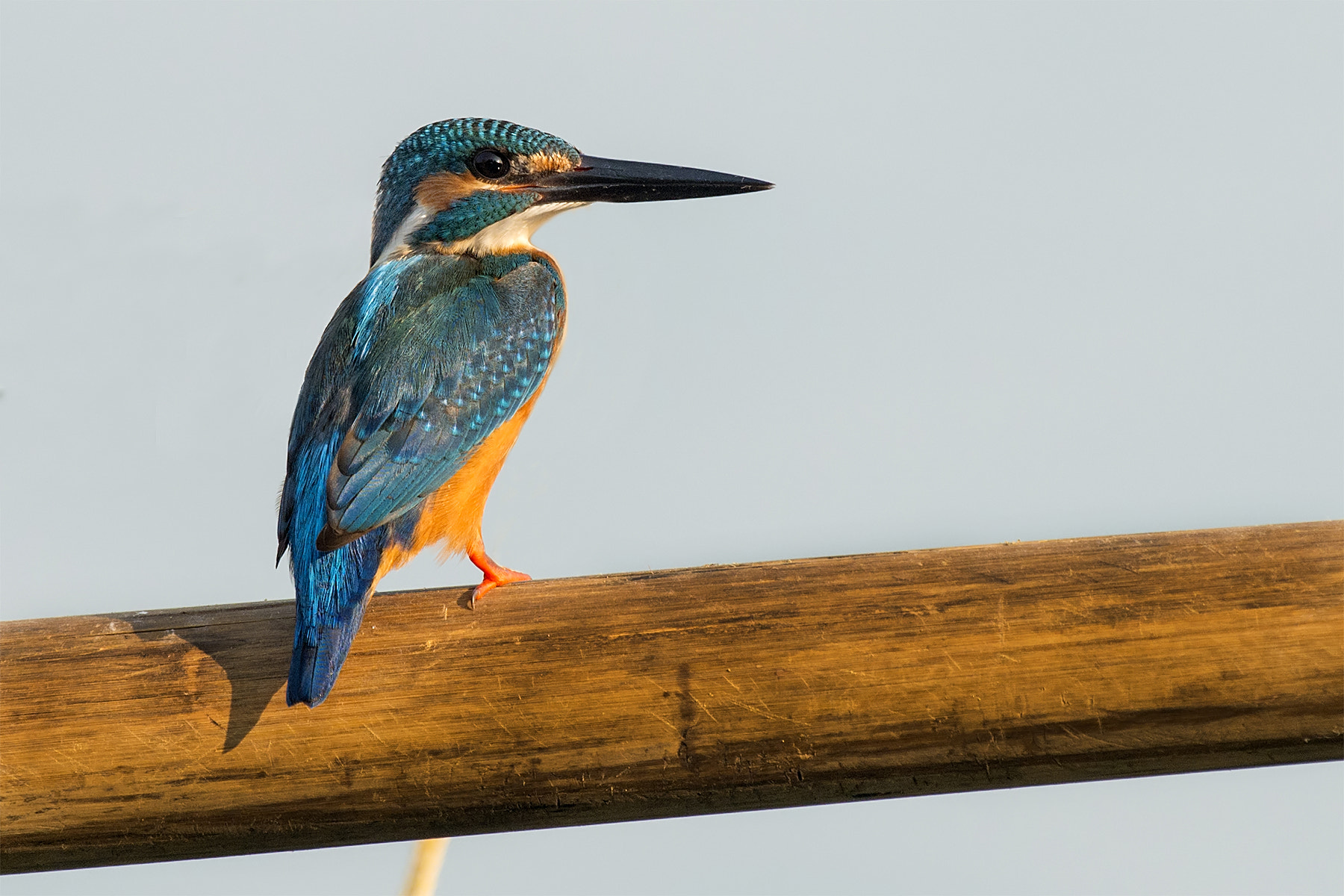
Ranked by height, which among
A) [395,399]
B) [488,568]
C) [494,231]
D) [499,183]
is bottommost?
[488,568]

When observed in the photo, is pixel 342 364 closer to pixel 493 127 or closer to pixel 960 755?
pixel 493 127

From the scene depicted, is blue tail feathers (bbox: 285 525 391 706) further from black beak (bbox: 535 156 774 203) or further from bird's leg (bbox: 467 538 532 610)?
black beak (bbox: 535 156 774 203)

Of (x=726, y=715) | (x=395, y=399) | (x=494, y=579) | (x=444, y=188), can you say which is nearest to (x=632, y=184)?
(x=444, y=188)

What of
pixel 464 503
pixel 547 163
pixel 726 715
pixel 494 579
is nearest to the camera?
pixel 726 715

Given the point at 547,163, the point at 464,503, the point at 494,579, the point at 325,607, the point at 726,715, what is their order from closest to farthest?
the point at 726,715, the point at 325,607, the point at 494,579, the point at 464,503, the point at 547,163

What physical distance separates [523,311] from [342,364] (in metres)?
0.42

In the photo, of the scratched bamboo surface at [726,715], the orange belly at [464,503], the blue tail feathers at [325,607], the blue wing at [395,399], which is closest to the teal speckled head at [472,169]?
the blue wing at [395,399]

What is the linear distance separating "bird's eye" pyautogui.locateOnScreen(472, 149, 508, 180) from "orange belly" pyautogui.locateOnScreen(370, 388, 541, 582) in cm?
58

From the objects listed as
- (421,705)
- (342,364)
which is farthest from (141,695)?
(342,364)

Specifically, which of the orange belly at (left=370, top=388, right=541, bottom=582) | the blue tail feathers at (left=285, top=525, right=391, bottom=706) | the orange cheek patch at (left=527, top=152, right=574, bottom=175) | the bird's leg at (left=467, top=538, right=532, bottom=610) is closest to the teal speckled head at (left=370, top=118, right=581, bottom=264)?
the orange cheek patch at (left=527, top=152, right=574, bottom=175)

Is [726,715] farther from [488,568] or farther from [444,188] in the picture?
[444,188]

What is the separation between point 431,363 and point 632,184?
29.8 inches

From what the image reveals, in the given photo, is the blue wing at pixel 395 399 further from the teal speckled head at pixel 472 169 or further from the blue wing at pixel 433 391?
the teal speckled head at pixel 472 169

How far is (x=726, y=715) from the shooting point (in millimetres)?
1734
